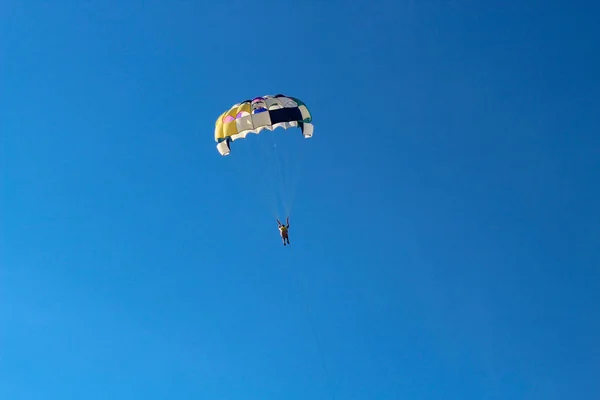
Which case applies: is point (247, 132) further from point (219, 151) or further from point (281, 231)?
point (281, 231)

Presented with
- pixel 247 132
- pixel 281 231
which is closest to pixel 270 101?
pixel 247 132

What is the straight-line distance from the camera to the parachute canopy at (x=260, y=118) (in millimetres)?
40469

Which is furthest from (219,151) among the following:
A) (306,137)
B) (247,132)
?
(306,137)

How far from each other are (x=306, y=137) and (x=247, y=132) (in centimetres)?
370

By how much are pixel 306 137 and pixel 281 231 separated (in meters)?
6.02

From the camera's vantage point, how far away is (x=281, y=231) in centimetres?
4078

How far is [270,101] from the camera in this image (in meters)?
41.4

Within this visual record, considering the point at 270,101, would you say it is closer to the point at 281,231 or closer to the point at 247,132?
the point at 247,132

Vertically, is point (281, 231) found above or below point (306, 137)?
below

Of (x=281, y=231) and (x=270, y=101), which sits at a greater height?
(x=270, y=101)

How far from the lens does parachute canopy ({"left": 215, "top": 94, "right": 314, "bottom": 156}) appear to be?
4047cm

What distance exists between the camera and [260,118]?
40.4 metres

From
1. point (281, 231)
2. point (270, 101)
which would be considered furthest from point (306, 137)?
point (281, 231)

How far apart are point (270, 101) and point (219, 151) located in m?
4.38
